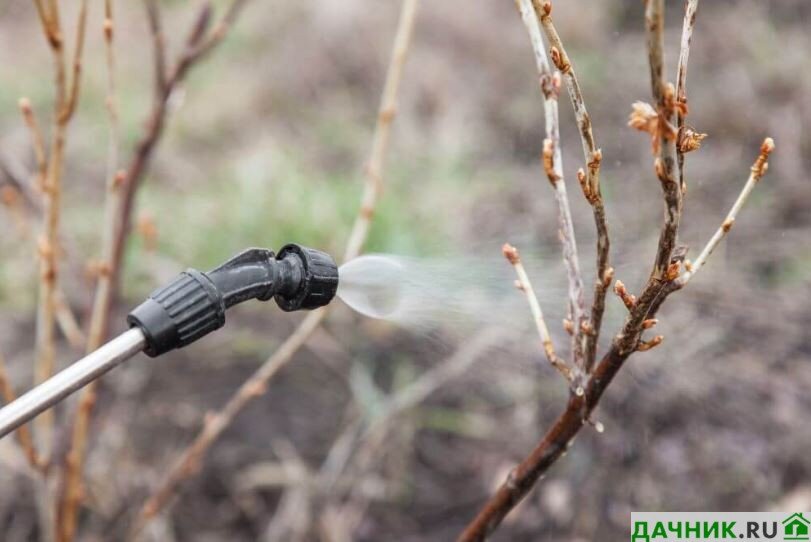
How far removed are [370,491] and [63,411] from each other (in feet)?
2.90

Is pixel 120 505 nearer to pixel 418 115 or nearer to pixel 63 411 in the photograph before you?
pixel 63 411

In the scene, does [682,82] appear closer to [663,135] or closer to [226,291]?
[663,135]

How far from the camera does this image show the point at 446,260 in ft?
5.99

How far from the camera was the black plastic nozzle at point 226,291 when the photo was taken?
0.87 m

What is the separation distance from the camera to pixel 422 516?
79.7 inches

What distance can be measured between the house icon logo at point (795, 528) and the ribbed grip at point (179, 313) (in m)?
1.29

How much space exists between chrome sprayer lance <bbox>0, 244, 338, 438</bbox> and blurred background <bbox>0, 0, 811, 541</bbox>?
0.70 m

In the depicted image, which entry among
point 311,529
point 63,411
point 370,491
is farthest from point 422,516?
point 63,411

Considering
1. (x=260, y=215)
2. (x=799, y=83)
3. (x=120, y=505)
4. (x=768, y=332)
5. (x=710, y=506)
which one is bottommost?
(x=120, y=505)

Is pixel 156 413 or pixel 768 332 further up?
pixel 768 332

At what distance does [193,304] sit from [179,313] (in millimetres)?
17

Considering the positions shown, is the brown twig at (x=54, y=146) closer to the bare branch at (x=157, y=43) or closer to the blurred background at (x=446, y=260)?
the bare branch at (x=157, y=43)

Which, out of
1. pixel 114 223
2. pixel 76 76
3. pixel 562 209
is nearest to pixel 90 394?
pixel 114 223

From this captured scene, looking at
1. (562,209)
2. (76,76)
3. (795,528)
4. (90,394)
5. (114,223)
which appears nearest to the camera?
(562,209)
